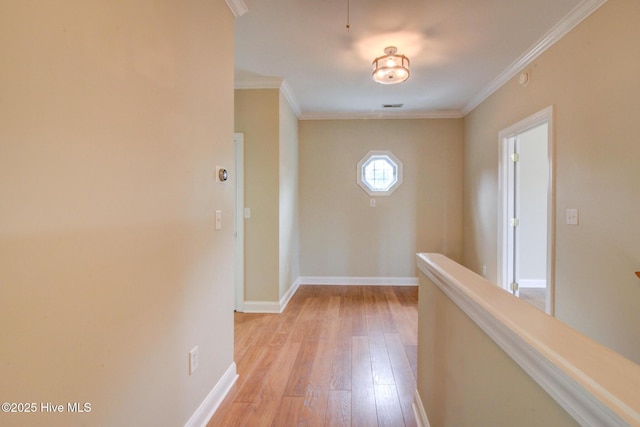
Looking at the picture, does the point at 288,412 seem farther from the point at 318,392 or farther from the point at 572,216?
the point at 572,216

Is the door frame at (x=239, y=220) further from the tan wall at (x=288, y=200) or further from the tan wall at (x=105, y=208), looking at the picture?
the tan wall at (x=105, y=208)

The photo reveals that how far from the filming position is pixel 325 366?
88.1 inches


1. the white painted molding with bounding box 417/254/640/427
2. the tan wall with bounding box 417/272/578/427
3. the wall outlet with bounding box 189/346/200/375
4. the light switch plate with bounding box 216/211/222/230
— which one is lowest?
the wall outlet with bounding box 189/346/200/375

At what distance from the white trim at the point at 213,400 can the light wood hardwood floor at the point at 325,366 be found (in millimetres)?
39

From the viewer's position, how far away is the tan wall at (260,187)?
3268 millimetres

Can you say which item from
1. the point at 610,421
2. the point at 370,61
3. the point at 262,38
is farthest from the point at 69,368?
the point at 370,61

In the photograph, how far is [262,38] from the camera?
243 centimetres

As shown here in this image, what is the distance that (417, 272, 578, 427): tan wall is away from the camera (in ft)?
2.04

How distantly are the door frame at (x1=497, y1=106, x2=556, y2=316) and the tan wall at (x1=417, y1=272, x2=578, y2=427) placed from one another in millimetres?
1458

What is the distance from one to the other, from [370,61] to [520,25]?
1.20 m

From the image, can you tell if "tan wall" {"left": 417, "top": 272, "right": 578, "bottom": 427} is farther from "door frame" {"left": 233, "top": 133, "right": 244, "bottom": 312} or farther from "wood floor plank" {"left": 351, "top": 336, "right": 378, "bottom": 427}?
"door frame" {"left": 233, "top": 133, "right": 244, "bottom": 312}

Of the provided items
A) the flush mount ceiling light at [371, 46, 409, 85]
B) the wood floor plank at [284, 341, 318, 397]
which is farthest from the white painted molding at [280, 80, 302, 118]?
the wood floor plank at [284, 341, 318, 397]

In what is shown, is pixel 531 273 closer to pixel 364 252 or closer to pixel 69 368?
pixel 364 252

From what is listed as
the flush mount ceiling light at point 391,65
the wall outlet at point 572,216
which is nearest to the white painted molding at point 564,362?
the wall outlet at point 572,216
